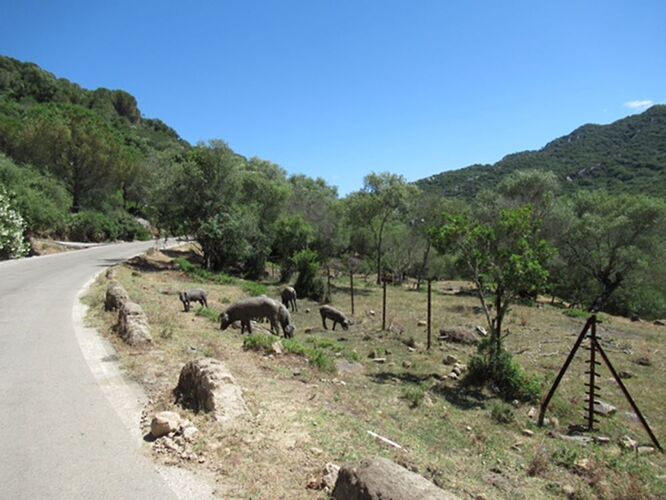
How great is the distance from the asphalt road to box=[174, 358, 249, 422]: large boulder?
86 centimetres

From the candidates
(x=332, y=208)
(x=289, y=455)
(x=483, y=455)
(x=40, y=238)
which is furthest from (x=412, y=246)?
(x=289, y=455)

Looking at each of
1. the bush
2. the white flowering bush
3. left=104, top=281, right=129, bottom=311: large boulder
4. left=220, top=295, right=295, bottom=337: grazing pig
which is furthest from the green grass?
the bush

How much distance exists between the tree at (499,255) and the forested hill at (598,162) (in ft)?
180

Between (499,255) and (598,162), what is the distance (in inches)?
3818

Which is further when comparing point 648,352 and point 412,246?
point 412,246

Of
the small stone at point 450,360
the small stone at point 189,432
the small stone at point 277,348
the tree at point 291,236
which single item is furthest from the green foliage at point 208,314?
the tree at point 291,236

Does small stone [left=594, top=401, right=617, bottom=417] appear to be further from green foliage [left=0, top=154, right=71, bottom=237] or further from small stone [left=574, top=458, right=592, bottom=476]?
green foliage [left=0, top=154, right=71, bottom=237]

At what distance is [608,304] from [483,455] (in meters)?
32.3

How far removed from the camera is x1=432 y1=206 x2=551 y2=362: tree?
1069 centimetres

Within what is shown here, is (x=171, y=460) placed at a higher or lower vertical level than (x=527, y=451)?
higher

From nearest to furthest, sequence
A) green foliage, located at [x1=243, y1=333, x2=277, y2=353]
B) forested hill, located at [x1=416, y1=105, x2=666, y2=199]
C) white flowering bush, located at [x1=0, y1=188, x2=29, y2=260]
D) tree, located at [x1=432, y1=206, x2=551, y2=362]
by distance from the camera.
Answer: green foliage, located at [x1=243, y1=333, x2=277, y2=353]
tree, located at [x1=432, y1=206, x2=551, y2=362]
white flowering bush, located at [x1=0, y1=188, x2=29, y2=260]
forested hill, located at [x1=416, y1=105, x2=666, y2=199]

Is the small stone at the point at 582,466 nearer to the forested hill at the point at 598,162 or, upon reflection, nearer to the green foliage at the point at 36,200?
the green foliage at the point at 36,200

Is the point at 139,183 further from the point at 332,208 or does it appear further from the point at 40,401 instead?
the point at 40,401

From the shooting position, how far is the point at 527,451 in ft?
23.4
